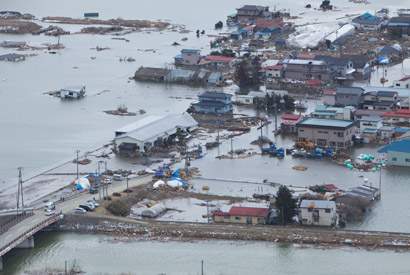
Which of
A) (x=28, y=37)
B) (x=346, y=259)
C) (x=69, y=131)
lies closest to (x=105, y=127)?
(x=69, y=131)

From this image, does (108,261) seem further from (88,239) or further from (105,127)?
(105,127)

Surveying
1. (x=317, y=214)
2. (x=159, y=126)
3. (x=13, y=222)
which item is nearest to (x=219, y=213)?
(x=317, y=214)

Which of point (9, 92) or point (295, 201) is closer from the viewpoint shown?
point (295, 201)

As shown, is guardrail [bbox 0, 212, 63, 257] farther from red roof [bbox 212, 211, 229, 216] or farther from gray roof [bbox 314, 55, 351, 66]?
gray roof [bbox 314, 55, 351, 66]

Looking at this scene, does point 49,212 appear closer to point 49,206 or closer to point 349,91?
point 49,206

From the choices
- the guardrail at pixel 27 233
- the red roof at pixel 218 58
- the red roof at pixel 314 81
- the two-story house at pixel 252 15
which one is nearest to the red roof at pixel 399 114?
the red roof at pixel 314 81

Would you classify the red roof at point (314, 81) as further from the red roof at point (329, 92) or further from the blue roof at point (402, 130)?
the blue roof at point (402, 130)
